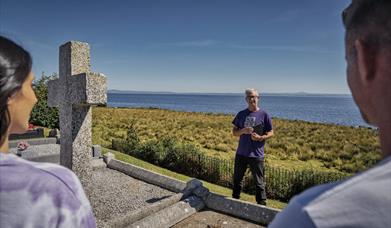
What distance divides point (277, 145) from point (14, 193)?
23.4 m

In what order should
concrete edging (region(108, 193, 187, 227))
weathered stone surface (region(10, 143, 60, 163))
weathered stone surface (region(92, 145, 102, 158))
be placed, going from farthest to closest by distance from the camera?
weathered stone surface (region(92, 145, 102, 158)) < weathered stone surface (region(10, 143, 60, 163)) < concrete edging (region(108, 193, 187, 227))

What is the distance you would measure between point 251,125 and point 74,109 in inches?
125

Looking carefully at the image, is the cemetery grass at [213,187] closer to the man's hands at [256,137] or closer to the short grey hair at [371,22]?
the man's hands at [256,137]

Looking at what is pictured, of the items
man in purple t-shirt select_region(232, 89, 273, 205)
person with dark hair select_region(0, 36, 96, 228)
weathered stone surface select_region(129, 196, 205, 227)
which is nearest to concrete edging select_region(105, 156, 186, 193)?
weathered stone surface select_region(129, 196, 205, 227)

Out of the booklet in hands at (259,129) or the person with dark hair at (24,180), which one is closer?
the person with dark hair at (24,180)

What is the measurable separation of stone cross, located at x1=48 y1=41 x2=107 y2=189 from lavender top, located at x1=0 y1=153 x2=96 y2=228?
3.58 m

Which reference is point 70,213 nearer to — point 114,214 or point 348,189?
point 348,189

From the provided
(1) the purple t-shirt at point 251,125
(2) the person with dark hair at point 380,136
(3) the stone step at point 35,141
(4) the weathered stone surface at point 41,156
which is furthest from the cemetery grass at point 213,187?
(2) the person with dark hair at point 380,136

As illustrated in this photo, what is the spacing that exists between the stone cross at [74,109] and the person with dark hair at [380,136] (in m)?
4.24

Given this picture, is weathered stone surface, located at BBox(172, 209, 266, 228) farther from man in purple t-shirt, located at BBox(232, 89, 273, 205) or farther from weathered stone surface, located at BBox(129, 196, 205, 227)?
man in purple t-shirt, located at BBox(232, 89, 273, 205)

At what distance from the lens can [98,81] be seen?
4.64 metres

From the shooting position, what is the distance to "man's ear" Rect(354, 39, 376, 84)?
821mm

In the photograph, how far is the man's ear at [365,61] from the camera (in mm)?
821

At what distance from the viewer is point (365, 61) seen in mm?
833
